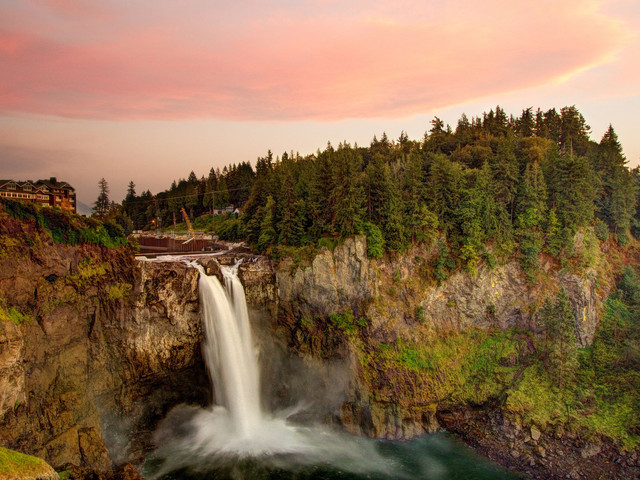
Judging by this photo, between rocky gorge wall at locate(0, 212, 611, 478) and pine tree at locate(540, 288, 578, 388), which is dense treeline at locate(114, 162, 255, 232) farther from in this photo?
pine tree at locate(540, 288, 578, 388)

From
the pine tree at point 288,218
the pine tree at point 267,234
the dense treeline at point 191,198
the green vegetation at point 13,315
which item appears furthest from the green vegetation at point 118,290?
the dense treeline at point 191,198

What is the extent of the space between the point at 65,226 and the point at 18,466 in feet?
57.9

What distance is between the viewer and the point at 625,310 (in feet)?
149

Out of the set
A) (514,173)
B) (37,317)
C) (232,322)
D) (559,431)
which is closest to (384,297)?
(232,322)

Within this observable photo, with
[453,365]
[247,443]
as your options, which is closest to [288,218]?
[247,443]

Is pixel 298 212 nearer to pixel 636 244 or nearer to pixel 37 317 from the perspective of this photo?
pixel 37 317

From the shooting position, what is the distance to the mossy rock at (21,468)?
14.4m

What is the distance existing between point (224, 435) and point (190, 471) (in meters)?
4.52

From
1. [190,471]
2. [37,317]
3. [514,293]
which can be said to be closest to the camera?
[37,317]

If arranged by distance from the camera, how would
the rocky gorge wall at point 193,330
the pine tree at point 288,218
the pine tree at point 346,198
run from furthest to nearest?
1. the pine tree at point 288,218
2. the pine tree at point 346,198
3. the rocky gorge wall at point 193,330

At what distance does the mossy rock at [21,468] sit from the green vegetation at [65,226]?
14071 millimetres

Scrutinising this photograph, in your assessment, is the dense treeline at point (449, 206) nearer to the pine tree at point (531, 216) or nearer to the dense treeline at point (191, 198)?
the pine tree at point (531, 216)

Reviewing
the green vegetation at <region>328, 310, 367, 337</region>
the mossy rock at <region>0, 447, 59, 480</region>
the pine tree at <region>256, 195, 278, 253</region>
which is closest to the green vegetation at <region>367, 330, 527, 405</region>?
the green vegetation at <region>328, 310, 367, 337</region>

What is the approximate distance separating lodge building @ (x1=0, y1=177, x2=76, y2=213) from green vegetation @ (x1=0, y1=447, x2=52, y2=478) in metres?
31.8
